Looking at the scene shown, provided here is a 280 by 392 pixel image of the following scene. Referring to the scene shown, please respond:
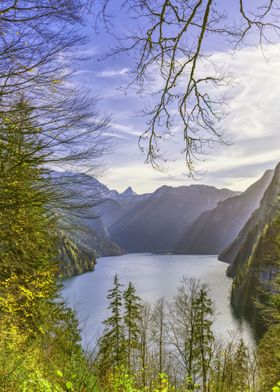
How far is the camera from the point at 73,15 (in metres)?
4.18

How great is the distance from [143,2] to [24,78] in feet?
7.07

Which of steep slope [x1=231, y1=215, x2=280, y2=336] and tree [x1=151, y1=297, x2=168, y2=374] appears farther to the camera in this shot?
steep slope [x1=231, y1=215, x2=280, y2=336]

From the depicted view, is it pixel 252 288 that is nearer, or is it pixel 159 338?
pixel 159 338

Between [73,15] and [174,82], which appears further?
[73,15]

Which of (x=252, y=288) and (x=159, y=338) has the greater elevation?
(x=159, y=338)

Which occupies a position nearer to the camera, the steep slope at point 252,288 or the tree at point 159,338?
the tree at point 159,338

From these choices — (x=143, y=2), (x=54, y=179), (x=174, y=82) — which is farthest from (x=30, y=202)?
(x=143, y=2)

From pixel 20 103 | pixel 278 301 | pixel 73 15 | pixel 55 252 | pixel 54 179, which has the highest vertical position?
pixel 73 15

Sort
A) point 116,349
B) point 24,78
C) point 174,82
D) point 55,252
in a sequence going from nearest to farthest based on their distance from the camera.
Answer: point 174,82 < point 24,78 < point 55,252 < point 116,349

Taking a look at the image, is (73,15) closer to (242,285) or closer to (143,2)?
(143,2)

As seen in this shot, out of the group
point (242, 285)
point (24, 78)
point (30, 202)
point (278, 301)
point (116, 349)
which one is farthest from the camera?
point (242, 285)

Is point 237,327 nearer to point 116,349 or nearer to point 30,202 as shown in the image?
point 116,349

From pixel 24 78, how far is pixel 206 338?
79.0 feet

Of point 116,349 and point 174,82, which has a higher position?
point 174,82
